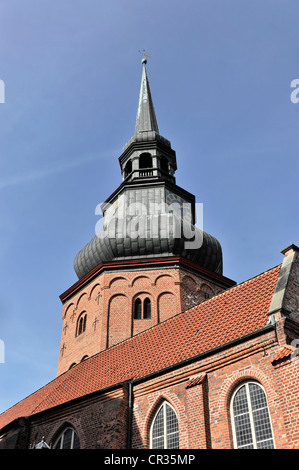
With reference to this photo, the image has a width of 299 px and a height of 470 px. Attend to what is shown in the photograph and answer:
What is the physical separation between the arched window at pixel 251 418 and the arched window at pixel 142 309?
1296 centimetres

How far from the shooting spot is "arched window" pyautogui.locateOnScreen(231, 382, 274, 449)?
12.0 m

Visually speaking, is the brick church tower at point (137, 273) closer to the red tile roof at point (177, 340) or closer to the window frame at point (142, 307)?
the window frame at point (142, 307)

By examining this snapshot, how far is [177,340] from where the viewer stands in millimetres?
16984

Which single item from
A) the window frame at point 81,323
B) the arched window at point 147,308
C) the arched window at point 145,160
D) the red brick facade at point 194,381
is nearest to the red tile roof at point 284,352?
the red brick facade at point 194,381

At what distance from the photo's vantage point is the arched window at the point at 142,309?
1019 inches

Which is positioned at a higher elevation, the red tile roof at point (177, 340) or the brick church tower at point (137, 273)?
the brick church tower at point (137, 273)

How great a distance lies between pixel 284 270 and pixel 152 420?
592cm

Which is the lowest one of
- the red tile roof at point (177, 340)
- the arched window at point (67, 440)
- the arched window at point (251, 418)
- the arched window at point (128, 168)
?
the arched window at point (251, 418)

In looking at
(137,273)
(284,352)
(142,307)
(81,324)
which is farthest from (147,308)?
(284,352)

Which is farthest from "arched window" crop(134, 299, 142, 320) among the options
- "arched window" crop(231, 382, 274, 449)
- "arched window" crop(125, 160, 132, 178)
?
"arched window" crop(231, 382, 274, 449)

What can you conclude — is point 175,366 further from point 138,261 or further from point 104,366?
point 138,261

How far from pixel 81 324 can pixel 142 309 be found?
3.82 metres

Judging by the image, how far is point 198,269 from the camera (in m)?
27.5
